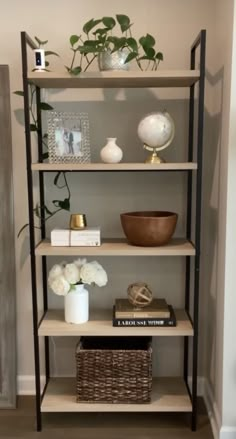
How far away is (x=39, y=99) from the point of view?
2266mm

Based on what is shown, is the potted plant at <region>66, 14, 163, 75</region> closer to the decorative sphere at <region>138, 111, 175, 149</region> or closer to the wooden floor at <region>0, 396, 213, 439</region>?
the decorative sphere at <region>138, 111, 175, 149</region>

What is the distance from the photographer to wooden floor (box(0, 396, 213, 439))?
7.06ft

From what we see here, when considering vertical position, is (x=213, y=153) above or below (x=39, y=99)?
below

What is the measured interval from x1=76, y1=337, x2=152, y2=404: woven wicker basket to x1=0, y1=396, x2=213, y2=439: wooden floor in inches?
5.9

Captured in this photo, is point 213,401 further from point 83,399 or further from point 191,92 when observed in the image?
point 191,92

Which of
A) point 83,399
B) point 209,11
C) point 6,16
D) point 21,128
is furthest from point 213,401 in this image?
point 6,16

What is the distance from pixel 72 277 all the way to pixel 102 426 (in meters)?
0.77

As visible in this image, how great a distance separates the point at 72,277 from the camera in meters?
2.12

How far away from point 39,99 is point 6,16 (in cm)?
45

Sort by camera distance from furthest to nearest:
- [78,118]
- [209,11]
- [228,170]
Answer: [209,11], [78,118], [228,170]

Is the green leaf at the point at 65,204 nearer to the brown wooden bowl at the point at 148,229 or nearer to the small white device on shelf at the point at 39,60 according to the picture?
the brown wooden bowl at the point at 148,229

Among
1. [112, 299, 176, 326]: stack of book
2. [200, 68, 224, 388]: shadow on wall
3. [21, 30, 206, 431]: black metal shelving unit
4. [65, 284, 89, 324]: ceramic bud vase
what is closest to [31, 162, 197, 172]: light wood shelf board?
[21, 30, 206, 431]: black metal shelving unit

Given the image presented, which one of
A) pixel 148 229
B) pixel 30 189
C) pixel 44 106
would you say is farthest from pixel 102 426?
pixel 44 106

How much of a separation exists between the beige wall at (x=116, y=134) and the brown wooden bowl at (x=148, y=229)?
0.30 metres
